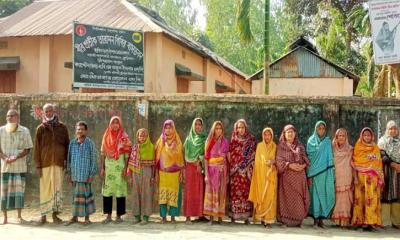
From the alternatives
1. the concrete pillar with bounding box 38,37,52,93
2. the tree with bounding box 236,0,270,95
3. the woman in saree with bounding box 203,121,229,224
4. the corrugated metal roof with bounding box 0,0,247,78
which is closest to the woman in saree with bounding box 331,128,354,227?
the woman in saree with bounding box 203,121,229,224

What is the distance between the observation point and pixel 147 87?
42.0 ft

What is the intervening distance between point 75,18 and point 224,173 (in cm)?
832

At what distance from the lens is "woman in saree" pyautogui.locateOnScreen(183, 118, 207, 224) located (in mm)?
6652

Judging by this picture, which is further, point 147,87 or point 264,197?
point 147,87

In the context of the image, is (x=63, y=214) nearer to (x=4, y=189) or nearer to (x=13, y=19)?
(x=4, y=189)

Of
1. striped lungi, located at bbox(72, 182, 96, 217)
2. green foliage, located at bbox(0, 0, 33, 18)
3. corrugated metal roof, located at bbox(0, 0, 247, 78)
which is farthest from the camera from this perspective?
green foliage, located at bbox(0, 0, 33, 18)

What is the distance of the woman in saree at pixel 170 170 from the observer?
667cm

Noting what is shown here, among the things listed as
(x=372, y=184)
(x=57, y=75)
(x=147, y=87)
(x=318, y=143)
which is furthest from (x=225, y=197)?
(x=57, y=75)

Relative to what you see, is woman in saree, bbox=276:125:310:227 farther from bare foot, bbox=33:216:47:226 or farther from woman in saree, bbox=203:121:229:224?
bare foot, bbox=33:216:47:226

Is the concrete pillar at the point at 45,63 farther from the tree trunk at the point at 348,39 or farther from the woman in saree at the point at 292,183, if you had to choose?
the tree trunk at the point at 348,39

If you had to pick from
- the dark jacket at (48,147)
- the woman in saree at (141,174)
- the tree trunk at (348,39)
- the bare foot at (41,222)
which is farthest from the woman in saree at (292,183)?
the tree trunk at (348,39)

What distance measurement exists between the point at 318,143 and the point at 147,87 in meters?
7.08

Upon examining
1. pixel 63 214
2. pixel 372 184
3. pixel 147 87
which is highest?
pixel 147 87

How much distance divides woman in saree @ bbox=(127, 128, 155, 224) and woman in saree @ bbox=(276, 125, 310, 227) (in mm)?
1753
